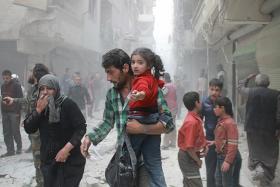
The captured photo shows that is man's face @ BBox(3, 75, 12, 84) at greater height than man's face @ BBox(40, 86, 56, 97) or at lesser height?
greater

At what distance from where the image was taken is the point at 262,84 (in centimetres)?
612

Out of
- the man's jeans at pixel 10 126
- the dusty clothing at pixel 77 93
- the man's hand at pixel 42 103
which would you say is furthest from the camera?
the dusty clothing at pixel 77 93

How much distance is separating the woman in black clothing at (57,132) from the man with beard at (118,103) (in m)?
0.90

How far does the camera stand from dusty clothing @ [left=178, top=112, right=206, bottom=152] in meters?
4.20

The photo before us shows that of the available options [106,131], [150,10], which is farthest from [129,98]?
[150,10]

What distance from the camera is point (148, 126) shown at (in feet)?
8.82

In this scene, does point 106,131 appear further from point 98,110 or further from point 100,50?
point 100,50

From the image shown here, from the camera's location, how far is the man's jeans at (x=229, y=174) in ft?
14.9

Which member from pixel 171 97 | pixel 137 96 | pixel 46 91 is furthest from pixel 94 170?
pixel 137 96

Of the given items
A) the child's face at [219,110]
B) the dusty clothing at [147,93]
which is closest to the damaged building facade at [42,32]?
the child's face at [219,110]

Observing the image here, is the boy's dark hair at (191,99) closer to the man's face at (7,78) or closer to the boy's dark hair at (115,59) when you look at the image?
the boy's dark hair at (115,59)

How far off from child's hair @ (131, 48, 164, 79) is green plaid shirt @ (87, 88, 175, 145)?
0.16 metres

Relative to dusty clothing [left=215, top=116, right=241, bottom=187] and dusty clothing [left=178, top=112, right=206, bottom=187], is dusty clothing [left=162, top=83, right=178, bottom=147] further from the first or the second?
dusty clothing [left=178, top=112, right=206, bottom=187]

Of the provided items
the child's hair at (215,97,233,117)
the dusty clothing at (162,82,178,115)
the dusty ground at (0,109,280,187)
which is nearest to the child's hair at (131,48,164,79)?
the child's hair at (215,97,233,117)
